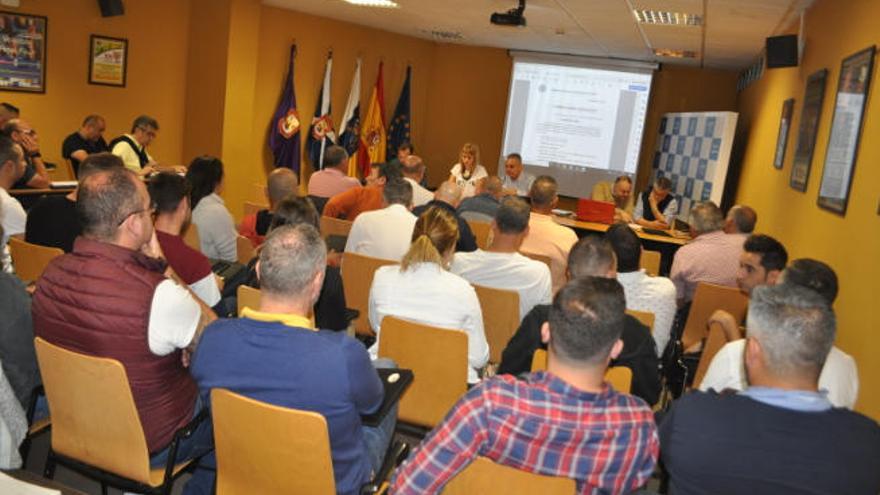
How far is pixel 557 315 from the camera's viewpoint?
1.94 meters

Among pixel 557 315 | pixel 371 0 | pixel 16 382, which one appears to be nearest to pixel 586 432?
pixel 557 315

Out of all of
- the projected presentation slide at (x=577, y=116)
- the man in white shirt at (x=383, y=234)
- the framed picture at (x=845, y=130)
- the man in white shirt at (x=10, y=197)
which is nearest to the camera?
the framed picture at (x=845, y=130)

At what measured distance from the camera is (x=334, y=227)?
5488 mm

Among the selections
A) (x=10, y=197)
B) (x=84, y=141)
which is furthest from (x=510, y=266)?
(x=84, y=141)

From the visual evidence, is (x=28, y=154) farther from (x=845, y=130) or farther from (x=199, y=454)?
(x=845, y=130)

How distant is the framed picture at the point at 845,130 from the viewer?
4027 millimetres

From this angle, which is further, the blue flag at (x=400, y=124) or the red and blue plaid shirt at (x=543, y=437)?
the blue flag at (x=400, y=124)

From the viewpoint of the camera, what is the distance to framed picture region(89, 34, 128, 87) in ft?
25.8

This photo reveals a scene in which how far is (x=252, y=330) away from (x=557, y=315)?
2.79 ft

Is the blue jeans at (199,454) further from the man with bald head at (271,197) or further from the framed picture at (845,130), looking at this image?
the framed picture at (845,130)

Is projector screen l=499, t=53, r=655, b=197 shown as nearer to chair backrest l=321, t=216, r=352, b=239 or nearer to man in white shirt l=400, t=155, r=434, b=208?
man in white shirt l=400, t=155, r=434, b=208

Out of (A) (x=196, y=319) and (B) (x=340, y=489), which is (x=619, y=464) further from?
(A) (x=196, y=319)

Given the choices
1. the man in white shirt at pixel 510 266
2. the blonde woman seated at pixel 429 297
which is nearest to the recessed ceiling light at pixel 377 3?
the man in white shirt at pixel 510 266

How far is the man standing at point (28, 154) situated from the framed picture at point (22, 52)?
0.96m
